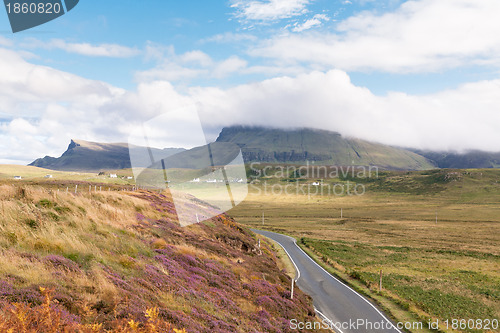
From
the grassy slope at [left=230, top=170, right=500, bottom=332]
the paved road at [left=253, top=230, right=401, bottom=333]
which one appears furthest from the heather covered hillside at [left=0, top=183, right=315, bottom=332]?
the grassy slope at [left=230, top=170, right=500, bottom=332]

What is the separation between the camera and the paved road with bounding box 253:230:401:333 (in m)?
21.0

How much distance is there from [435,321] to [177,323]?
823 inches

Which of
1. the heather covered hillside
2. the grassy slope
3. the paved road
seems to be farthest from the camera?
the grassy slope

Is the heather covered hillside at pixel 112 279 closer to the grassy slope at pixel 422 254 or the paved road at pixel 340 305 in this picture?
the paved road at pixel 340 305

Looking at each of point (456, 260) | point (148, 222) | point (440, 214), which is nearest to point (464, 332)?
point (148, 222)

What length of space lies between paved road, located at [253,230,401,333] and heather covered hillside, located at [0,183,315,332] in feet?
14.6

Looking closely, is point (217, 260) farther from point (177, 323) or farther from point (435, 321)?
point (435, 321)

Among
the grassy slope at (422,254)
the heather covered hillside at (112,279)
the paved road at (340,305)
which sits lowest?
the grassy slope at (422,254)

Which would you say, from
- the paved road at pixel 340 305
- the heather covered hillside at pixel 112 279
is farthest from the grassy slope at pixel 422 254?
the heather covered hillside at pixel 112 279

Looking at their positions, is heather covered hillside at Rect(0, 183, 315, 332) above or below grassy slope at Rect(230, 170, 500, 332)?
above

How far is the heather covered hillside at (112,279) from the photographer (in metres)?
8.02

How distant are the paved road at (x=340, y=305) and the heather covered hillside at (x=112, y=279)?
446cm

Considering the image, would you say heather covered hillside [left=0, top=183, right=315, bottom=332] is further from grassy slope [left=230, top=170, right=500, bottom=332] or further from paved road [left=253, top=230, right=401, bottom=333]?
grassy slope [left=230, top=170, right=500, bottom=332]

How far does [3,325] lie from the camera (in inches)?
233
